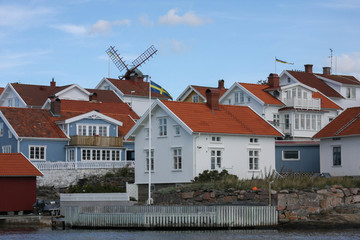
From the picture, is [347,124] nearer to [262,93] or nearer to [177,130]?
[177,130]

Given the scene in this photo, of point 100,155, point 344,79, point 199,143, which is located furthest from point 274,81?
point 199,143

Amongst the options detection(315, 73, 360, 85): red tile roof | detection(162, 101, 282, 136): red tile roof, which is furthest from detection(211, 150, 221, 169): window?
detection(315, 73, 360, 85): red tile roof

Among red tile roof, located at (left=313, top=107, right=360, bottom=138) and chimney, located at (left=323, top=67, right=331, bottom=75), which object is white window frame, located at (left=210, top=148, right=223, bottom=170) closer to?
red tile roof, located at (left=313, top=107, right=360, bottom=138)

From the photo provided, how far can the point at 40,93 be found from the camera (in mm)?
89125

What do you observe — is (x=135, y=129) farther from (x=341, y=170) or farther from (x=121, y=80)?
(x=121, y=80)

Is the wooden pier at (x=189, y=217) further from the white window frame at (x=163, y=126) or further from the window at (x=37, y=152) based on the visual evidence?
the window at (x=37, y=152)

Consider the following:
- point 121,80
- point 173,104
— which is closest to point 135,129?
point 173,104

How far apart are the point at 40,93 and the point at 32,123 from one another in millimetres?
23567

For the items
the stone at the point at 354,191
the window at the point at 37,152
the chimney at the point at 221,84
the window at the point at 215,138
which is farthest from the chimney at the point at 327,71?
the stone at the point at 354,191

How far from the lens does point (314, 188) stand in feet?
153

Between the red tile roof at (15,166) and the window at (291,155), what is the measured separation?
875 inches

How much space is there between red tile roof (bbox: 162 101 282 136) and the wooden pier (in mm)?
10878

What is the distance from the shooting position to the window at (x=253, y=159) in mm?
57438

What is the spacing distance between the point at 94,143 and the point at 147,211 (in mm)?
24012
